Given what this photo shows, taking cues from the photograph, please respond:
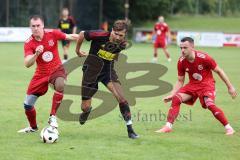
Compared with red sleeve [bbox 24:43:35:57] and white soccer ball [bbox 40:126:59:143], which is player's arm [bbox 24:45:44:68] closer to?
red sleeve [bbox 24:43:35:57]

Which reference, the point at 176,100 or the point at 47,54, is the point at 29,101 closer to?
the point at 47,54

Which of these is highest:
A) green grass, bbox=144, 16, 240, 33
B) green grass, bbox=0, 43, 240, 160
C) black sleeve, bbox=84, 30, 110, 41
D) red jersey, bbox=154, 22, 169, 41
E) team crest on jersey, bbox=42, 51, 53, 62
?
black sleeve, bbox=84, 30, 110, 41

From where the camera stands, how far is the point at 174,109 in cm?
1038

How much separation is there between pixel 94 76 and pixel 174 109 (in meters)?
1.54

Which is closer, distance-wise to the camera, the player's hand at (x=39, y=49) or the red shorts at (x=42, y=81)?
the player's hand at (x=39, y=49)

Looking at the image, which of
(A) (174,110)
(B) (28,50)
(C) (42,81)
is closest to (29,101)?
(C) (42,81)

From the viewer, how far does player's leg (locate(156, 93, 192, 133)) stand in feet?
33.8

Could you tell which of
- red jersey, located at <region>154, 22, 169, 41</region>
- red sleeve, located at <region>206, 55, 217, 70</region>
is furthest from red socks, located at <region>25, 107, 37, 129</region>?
red jersey, located at <region>154, 22, 169, 41</region>

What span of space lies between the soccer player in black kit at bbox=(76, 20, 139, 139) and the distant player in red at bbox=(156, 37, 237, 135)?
3.25 ft

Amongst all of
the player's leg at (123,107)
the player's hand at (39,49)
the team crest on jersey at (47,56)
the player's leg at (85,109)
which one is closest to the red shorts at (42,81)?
the team crest on jersey at (47,56)

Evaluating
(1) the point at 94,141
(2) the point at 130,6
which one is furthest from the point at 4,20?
(1) the point at 94,141

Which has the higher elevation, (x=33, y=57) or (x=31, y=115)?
(x=33, y=57)

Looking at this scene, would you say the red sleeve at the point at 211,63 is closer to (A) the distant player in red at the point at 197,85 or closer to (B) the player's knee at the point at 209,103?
(A) the distant player in red at the point at 197,85

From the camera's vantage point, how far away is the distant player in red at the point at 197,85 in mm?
10219
